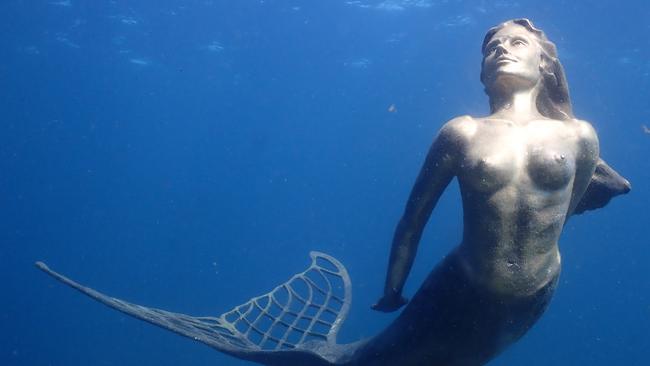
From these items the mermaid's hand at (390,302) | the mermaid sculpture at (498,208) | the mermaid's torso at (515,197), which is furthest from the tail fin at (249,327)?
the mermaid's torso at (515,197)

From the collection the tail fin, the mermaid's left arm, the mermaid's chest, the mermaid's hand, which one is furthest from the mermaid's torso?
the tail fin

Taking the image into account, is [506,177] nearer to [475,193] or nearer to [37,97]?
[475,193]

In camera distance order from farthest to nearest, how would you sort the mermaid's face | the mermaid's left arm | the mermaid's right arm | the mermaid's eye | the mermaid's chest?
the mermaid's left arm < the mermaid's eye < the mermaid's face < the mermaid's right arm < the mermaid's chest

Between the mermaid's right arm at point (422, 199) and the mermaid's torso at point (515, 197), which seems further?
the mermaid's right arm at point (422, 199)

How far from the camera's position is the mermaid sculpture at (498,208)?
3627 mm

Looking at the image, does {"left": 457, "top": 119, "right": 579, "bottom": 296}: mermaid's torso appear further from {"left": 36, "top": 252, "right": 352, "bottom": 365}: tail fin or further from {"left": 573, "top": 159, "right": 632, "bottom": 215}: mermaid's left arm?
{"left": 36, "top": 252, "right": 352, "bottom": 365}: tail fin

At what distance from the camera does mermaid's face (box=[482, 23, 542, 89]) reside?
4.04 metres

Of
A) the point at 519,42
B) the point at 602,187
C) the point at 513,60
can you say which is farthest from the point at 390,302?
the point at 519,42

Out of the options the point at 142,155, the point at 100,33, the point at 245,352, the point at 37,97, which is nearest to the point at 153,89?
the point at 37,97

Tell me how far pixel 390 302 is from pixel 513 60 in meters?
2.14

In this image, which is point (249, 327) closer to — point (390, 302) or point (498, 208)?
point (390, 302)

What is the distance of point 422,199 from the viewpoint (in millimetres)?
4094

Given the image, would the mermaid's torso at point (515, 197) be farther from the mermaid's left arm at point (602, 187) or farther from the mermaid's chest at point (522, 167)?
the mermaid's left arm at point (602, 187)

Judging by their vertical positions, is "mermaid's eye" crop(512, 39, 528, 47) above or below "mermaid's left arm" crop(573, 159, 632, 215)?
above
